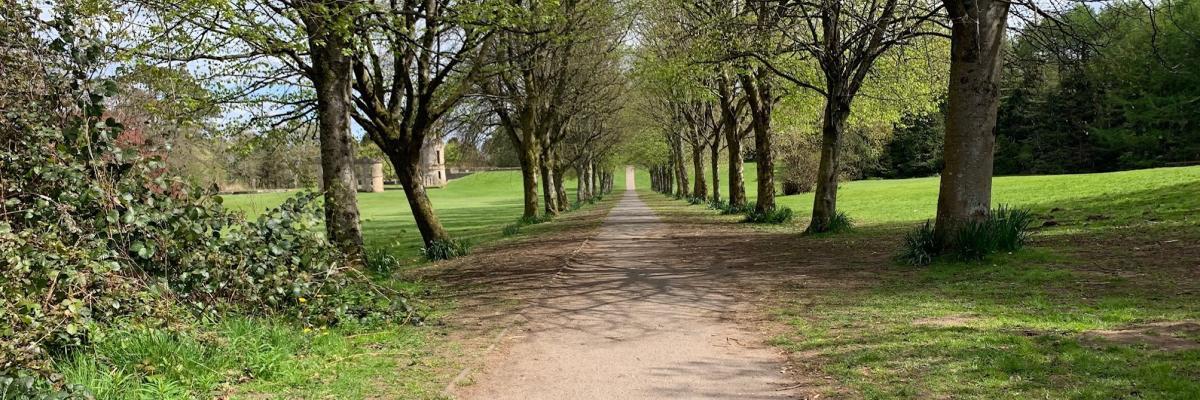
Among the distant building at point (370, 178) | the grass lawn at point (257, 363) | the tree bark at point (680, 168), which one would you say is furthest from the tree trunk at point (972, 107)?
the distant building at point (370, 178)

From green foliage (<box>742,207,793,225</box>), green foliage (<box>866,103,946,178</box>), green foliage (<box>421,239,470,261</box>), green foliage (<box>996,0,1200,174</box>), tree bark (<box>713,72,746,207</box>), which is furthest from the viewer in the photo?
green foliage (<box>866,103,946,178</box>)

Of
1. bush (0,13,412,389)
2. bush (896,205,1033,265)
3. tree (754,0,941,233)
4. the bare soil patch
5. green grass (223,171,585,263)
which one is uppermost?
tree (754,0,941,233)

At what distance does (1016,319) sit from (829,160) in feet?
27.9

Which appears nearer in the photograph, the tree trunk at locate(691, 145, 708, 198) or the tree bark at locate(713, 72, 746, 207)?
the tree bark at locate(713, 72, 746, 207)

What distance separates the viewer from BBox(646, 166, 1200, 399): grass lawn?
13.1 feet

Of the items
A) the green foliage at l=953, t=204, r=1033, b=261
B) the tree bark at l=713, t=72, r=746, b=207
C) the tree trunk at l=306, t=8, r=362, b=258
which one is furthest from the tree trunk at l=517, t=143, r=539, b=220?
the green foliage at l=953, t=204, r=1033, b=261

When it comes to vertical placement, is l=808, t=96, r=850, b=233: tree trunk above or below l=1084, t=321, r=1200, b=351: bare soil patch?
above

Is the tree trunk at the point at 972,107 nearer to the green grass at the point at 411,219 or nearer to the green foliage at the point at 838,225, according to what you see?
the green foliage at the point at 838,225

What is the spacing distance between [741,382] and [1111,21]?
9550mm

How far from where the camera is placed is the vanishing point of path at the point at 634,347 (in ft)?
14.3

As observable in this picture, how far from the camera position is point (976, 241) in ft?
28.1

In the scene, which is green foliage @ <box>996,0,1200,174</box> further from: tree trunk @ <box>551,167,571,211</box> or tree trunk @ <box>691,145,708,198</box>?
tree trunk @ <box>551,167,571,211</box>

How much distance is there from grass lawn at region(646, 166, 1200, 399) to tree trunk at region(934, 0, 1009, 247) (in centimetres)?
82

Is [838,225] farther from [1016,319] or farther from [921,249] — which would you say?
[1016,319]
